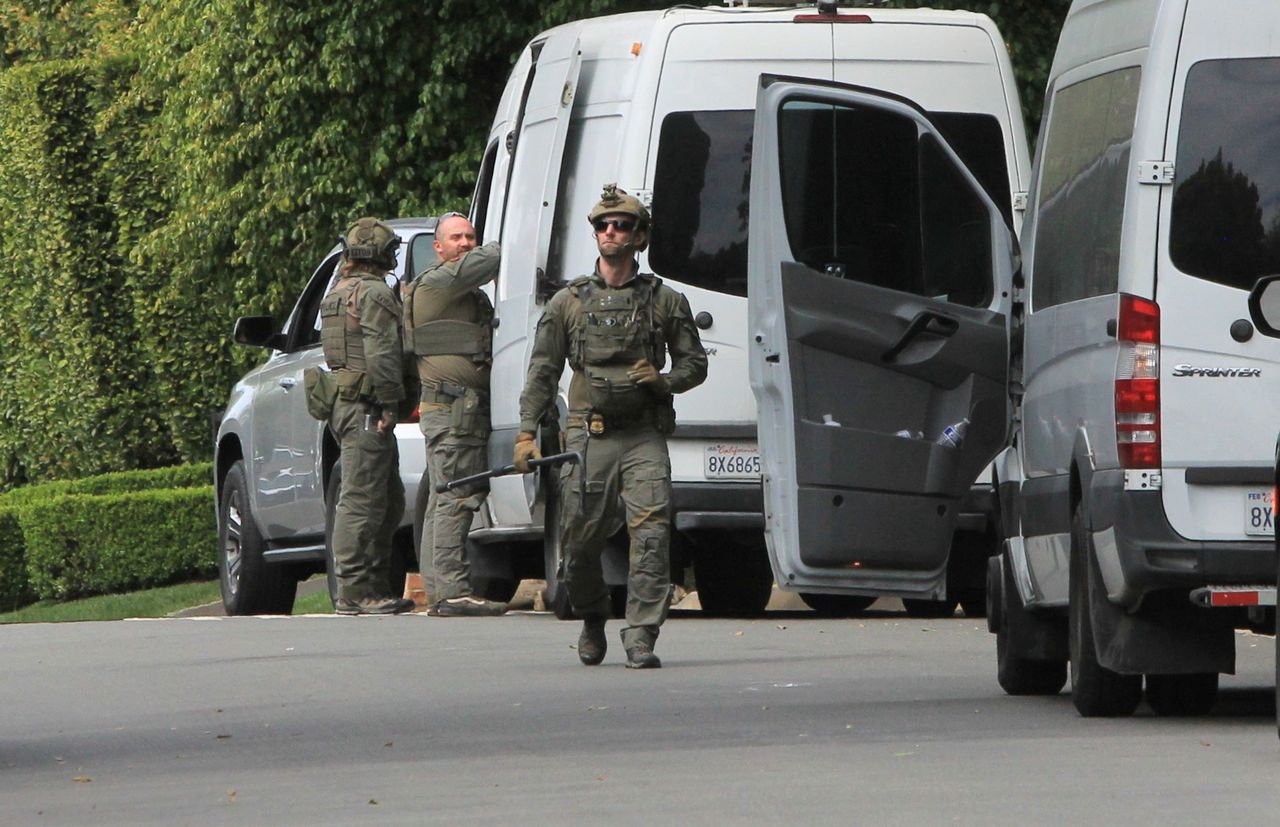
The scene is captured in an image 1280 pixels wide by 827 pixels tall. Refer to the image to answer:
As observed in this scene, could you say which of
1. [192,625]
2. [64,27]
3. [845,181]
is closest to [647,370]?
[845,181]

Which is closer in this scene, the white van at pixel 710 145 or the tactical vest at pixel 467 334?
the white van at pixel 710 145

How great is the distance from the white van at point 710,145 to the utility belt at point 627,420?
1.73 m

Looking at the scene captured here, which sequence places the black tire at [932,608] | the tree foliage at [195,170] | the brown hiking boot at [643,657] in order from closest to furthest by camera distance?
1. the brown hiking boot at [643,657]
2. the black tire at [932,608]
3. the tree foliage at [195,170]

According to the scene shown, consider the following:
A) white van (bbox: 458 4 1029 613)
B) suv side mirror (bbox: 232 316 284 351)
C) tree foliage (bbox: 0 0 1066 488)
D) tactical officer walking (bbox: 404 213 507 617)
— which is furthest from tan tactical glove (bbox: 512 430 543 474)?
tree foliage (bbox: 0 0 1066 488)

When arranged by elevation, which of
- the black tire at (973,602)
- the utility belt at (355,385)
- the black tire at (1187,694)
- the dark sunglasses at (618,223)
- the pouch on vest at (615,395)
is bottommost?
the black tire at (973,602)

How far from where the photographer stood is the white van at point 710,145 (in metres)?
13.3

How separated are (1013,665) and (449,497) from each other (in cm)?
507

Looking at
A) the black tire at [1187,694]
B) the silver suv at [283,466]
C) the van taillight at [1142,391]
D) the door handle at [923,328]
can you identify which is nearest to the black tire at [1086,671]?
the black tire at [1187,694]

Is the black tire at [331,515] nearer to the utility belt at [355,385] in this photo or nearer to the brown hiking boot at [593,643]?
the utility belt at [355,385]

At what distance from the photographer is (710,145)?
13.4 meters

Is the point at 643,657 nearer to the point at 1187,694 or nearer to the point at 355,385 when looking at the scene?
the point at 1187,694

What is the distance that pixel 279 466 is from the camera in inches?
657

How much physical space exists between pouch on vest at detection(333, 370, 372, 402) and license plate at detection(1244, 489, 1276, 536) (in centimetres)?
734

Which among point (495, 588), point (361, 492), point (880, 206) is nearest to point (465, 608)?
point (361, 492)
